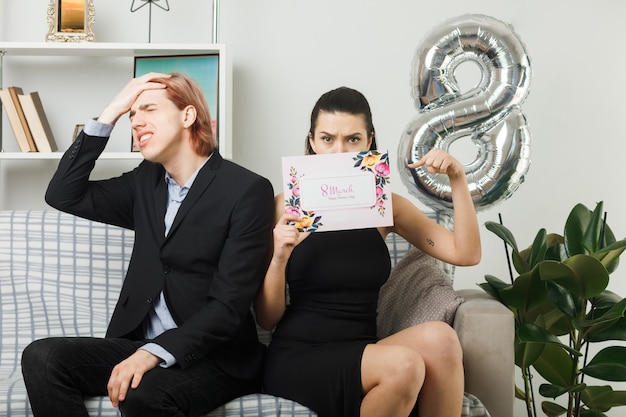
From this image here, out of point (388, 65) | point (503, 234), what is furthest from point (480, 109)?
point (388, 65)

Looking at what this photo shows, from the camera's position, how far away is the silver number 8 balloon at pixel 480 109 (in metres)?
2.25

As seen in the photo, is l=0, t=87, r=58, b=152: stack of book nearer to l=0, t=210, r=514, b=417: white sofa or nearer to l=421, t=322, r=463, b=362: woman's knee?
l=0, t=210, r=514, b=417: white sofa

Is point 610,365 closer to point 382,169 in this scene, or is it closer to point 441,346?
point 441,346

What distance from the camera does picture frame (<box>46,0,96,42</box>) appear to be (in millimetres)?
2777

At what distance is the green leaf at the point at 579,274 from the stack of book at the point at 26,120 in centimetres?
170

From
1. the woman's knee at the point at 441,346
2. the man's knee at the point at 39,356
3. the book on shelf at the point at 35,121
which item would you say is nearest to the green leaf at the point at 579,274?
the woman's knee at the point at 441,346

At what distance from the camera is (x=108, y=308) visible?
7.60 ft

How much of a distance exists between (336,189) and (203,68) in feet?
3.51

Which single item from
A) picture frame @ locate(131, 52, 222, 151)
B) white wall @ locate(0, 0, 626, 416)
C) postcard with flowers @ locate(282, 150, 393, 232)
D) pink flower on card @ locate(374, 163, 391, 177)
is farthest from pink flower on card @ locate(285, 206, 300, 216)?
white wall @ locate(0, 0, 626, 416)

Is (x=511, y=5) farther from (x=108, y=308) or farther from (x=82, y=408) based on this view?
(x=82, y=408)

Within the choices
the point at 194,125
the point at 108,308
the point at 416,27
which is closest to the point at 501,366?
the point at 194,125

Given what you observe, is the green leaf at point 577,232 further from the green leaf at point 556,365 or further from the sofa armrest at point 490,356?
the sofa armrest at point 490,356

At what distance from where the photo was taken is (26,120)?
2.78 meters

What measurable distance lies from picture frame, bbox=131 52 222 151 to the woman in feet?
2.50
